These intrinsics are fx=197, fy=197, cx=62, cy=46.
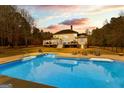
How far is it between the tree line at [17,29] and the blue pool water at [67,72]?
0.48 metres

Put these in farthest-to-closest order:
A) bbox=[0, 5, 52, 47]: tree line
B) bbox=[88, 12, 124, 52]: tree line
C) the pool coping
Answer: bbox=[0, 5, 52, 47]: tree line → bbox=[88, 12, 124, 52]: tree line → the pool coping

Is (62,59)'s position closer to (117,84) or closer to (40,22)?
(40,22)

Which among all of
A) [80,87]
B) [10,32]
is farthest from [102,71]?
[10,32]

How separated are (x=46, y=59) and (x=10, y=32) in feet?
3.61

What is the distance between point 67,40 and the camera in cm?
493

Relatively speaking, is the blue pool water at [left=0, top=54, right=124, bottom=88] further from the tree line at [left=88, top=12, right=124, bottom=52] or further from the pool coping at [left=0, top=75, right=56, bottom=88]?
the tree line at [left=88, top=12, right=124, bottom=52]

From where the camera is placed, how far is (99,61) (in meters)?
4.76

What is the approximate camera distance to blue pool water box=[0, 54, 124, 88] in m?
4.36

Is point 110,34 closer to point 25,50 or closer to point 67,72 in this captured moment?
point 67,72

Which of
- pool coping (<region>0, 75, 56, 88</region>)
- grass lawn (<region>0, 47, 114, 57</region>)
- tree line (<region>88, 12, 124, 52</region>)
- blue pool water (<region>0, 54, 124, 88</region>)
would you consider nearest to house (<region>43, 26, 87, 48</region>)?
grass lawn (<region>0, 47, 114, 57</region>)

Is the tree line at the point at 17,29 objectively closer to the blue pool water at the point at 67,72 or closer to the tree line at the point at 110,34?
the blue pool water at the point at 67,72

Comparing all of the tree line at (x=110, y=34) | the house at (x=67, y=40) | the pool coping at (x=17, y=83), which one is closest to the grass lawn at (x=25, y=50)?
the house at (x=67, y=40)

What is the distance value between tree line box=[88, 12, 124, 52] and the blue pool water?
0.45m
